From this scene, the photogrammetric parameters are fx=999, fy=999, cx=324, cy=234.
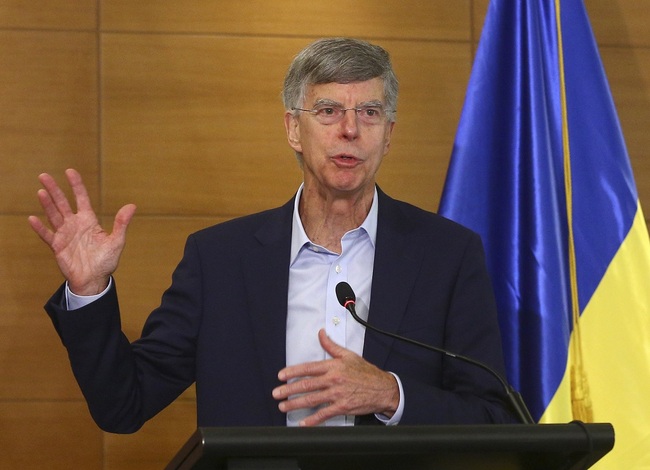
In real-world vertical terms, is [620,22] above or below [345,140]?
above

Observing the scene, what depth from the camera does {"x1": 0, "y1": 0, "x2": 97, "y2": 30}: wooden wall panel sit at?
3.50 meters

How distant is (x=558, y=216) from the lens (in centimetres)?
314

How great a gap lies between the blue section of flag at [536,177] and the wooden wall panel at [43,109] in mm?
1304

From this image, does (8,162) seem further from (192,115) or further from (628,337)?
(628,337)

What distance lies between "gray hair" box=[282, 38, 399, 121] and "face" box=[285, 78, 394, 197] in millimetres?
17

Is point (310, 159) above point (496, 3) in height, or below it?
below

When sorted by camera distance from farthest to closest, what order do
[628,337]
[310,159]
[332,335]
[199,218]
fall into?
[199,218] < [628,337] < [310,159] < [332,335]

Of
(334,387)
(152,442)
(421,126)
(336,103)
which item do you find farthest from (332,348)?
(421,126)

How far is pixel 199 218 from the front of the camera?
140 inches

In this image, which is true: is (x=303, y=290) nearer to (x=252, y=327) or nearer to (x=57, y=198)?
(x=252, y=327)

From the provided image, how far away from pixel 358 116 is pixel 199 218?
51.0 inches

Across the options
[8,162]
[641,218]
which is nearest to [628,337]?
[641,218]

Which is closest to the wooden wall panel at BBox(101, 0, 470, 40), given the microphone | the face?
the face

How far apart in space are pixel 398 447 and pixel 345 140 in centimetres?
110
